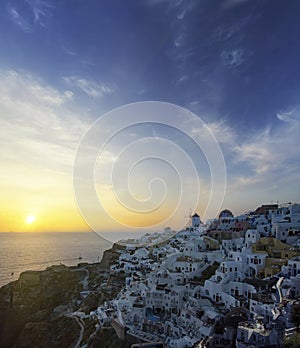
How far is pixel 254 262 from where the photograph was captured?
2497cm

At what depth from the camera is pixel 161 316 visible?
76.6 ft

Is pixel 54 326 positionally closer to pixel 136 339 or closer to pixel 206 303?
pixel 136 339

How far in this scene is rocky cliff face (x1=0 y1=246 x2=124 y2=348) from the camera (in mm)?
29312

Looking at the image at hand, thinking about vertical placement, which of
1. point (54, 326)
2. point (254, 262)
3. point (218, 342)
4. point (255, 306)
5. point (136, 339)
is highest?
point (254, 262)

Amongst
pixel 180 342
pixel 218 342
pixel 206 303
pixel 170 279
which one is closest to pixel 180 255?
pixel 170 279

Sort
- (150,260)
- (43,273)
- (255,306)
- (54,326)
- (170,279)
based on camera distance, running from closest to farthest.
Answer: (255,306), (170,279), (54,326), (150,260), (43,273)

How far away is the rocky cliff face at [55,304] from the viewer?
2931 cm

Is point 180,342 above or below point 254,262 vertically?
below

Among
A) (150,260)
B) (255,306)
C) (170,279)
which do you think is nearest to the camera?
(255,306)

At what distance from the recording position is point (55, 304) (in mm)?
38875

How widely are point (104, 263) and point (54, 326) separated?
1647 cm

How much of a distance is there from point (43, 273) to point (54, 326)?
1512 cm

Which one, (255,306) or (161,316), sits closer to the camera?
(255,306)

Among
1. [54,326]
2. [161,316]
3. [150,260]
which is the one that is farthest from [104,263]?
[161,316]
